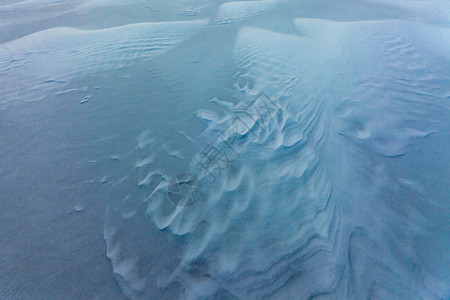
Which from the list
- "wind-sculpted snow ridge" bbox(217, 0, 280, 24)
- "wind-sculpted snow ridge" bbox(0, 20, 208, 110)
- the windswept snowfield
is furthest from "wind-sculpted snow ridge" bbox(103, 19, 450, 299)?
"wind-sculpted snow ridge" bbox(217, 0, 280, 24)

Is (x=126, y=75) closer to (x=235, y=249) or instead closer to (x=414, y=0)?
(x=235, y=249)

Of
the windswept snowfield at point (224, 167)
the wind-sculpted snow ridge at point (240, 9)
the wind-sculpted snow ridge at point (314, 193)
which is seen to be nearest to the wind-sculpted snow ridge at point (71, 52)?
the windswept snowfield at point (224, 167)

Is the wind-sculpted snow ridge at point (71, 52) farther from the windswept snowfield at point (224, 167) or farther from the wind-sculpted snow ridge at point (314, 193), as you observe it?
the wind-sculpted snow ridge at point (314, 193)

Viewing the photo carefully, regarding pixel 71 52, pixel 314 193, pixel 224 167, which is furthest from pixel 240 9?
pixel 314 193

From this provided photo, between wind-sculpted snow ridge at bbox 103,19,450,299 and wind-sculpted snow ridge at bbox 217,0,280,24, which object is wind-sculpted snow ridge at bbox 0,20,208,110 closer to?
wind-sculpted snow ridge at bbox 217,0,280,24

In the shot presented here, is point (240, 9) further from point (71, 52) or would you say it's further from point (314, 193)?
point (314, 193)

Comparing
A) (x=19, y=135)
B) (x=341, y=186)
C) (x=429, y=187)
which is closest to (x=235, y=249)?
(x=341, y=186)
